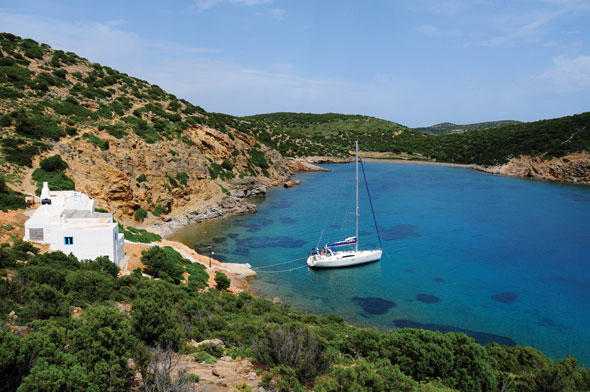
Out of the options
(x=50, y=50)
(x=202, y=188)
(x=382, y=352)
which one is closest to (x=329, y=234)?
(x=202, y=188)

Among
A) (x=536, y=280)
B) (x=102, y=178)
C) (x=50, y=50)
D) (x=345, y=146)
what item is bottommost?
(x=536, y=280)

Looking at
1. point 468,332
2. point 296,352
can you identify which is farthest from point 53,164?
point 468,332

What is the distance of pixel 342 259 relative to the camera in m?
28.1

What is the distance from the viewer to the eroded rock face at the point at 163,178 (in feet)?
101

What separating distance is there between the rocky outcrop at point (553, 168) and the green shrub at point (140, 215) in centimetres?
7539

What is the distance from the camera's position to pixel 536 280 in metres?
26.2

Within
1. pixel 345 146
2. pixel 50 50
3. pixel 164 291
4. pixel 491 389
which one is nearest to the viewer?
pixel 491 389

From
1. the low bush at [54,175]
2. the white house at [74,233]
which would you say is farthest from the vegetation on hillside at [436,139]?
the white house at [74,233]

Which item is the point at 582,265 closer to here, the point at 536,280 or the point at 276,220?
the point at 536,280

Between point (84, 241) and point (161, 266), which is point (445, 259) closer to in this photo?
point (161, 266)

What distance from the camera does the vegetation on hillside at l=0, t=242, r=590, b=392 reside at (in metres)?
6.44

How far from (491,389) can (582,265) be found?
27.0 m

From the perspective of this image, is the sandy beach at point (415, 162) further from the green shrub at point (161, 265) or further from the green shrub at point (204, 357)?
the green shrub at point (204, 357)

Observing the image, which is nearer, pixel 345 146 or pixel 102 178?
pixel 102 178
